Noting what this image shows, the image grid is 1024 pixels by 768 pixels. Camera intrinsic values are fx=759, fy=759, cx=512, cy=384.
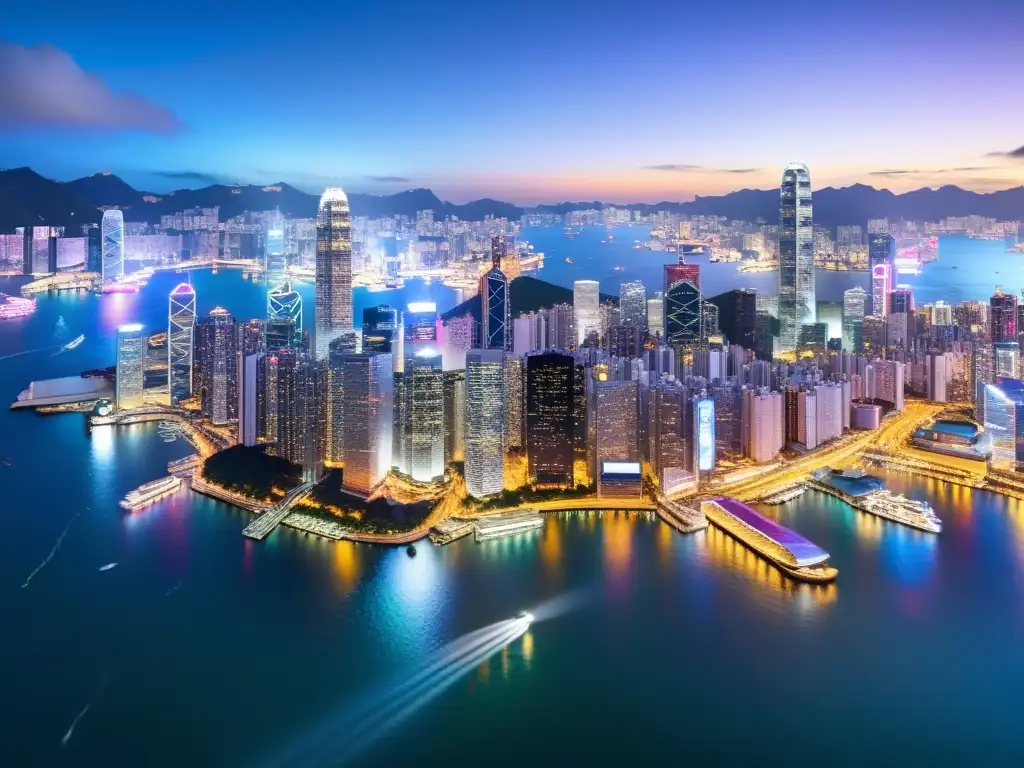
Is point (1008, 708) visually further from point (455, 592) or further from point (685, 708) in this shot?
point (455, 592)

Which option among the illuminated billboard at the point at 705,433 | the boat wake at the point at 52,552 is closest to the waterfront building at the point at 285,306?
the boat wake at the point at 52,552

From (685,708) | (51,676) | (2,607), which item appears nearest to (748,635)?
(685,708)

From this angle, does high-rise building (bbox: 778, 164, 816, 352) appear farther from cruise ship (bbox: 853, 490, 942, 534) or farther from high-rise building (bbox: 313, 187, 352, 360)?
high-rise building (bbox: 313, 187, 352, 360)

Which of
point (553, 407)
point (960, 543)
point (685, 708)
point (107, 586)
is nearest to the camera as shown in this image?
point (685, 708)

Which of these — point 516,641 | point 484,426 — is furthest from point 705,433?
point 516,641

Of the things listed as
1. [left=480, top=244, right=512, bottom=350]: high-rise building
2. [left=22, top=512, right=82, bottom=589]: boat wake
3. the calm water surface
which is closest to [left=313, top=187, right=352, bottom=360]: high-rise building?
[left=480, top=244, right=512, bottom=350]: high-rise building
